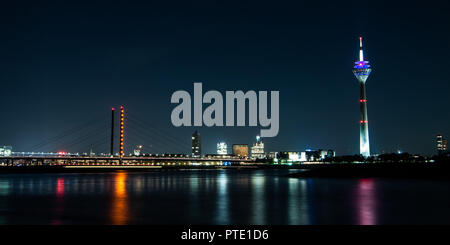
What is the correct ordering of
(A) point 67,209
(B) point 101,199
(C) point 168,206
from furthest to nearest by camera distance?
(B) point 101,199
(C) point 168,206
(A) point 67,209

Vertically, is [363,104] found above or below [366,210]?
above

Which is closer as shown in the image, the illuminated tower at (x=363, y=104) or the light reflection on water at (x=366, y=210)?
the light reflection on water at (x=366, y=210)

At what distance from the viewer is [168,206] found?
21.5 metres

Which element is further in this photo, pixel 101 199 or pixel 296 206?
pixel 101 199

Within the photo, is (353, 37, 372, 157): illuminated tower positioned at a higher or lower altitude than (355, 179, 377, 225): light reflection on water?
higher

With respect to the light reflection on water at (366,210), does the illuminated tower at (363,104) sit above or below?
above

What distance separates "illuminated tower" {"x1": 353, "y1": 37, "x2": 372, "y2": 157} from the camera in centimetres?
13700

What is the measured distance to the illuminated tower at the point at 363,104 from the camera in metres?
137

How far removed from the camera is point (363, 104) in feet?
452

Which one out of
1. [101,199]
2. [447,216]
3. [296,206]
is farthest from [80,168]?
[447,216]

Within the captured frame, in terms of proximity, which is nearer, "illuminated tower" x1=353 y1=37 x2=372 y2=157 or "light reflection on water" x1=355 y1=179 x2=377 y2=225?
"light reflection on water" x1=355 y1=179 x2=377 y2=225

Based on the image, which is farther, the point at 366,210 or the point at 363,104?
the point at 363,104
